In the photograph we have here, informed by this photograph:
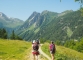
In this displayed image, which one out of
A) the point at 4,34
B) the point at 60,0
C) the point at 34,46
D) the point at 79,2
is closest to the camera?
the point at 60,0

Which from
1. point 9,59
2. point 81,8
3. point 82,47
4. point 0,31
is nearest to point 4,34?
point 0,31

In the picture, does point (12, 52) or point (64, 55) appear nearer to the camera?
point (64, 55)

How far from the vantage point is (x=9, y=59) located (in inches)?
1476

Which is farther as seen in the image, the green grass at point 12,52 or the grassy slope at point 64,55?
the green grass at point 12,52

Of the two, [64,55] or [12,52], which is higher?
[12,52]

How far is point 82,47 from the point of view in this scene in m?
141

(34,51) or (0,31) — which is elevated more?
(0,31)

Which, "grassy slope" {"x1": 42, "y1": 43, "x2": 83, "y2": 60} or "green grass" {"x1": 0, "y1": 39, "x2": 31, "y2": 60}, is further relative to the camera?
"green grass" {"x1": 0, "y1": 39, "x2": 31, "y2": 60}

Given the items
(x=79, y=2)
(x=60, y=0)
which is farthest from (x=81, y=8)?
(x=60, y=0)

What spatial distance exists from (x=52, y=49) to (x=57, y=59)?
17.8ft

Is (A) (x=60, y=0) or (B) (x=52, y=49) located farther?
(B) (x=52, y=49)

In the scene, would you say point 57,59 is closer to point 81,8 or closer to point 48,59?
point 48,59

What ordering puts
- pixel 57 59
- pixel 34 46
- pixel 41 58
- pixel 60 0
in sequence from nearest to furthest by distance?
1. pixel 60 0
2. pixel 34 46
3. pixel 57 59
4. pixel 41 58

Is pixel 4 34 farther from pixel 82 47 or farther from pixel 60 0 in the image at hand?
pixel 60 0
